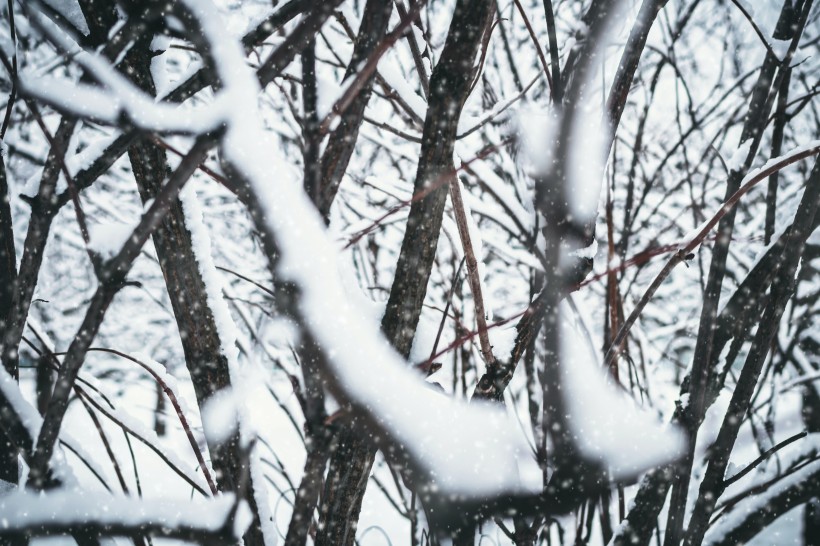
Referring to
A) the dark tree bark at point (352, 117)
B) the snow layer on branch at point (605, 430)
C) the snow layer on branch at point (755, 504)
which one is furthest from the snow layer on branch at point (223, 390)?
the snow layer on branch at point (755, 504)

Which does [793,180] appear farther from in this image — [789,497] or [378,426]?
[378,426]

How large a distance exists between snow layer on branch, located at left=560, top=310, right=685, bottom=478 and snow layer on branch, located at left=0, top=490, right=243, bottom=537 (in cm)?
41

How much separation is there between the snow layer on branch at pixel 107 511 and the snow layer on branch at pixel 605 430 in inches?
16.2

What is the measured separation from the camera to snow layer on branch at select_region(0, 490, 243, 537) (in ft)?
1.48

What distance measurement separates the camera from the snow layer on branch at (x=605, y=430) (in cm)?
58

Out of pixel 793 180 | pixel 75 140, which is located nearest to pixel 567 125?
pixel 75 140

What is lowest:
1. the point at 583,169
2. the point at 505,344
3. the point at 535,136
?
the point at 505,344

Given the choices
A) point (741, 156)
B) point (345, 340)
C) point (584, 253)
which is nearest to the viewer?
point (345, 340)

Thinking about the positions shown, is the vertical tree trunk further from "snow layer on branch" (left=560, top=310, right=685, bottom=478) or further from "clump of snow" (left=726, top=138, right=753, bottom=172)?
"clump of snow" (left=726, top=138, right=753, bottom=172)

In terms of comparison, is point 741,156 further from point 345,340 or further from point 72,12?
point 72,12

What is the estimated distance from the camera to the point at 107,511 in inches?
18.5

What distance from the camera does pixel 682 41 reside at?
1.88 metres

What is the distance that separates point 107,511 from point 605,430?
1.87 ft

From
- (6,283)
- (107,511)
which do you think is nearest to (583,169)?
(107,511)
